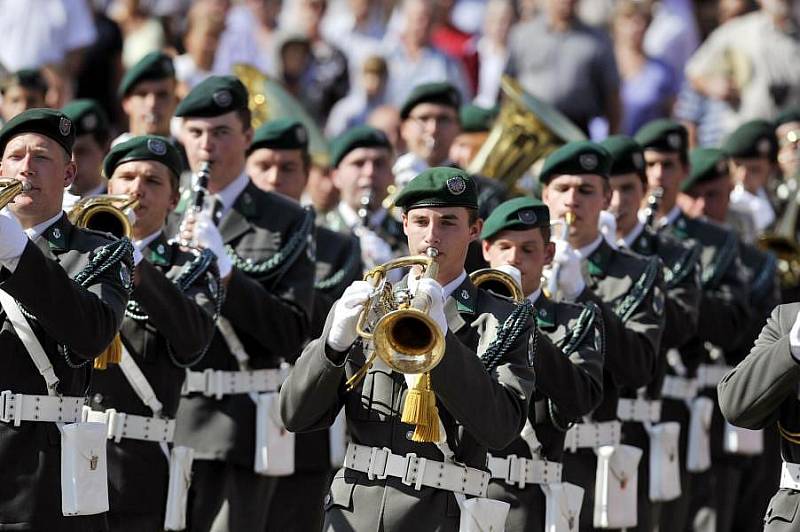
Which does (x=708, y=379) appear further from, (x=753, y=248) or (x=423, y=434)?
(x=423, y=434)

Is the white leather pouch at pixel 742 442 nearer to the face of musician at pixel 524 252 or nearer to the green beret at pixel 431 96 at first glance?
the green beret at pixel 431 96

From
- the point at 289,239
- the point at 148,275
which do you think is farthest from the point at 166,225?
the point at 148,275

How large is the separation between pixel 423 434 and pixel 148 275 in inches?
72.1

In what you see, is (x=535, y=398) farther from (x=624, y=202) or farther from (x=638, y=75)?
(x=638, y=75)

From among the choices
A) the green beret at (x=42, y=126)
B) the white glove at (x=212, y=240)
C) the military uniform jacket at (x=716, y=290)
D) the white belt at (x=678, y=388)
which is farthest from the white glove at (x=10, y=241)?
the military uniform jacket at (x=716, y=290)

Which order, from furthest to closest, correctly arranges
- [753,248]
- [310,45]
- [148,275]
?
[310,45]
[753,248]
[148,275]

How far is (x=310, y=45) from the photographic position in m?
15.7

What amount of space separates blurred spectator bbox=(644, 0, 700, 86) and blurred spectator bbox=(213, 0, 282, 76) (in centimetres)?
365

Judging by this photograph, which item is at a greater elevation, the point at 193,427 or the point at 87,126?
the point at 87,126

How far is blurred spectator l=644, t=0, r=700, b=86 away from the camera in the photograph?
17656mm

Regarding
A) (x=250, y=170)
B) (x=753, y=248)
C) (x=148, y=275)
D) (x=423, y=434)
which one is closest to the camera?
(x=423, y=434)

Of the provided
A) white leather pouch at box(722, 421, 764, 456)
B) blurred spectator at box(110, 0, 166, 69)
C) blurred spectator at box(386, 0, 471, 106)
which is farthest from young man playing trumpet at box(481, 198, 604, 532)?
blurred spectator at box(110, 0, 166, 69)

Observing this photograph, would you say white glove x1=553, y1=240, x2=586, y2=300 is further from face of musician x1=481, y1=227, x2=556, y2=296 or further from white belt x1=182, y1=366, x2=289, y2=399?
white belt x1=182, y1=366, x2=289, y2=399

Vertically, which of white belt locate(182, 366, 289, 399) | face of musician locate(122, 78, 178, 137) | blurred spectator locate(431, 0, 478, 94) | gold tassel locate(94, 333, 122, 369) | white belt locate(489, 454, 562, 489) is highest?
blurred spectator locate(431, 0, 478, 94)
